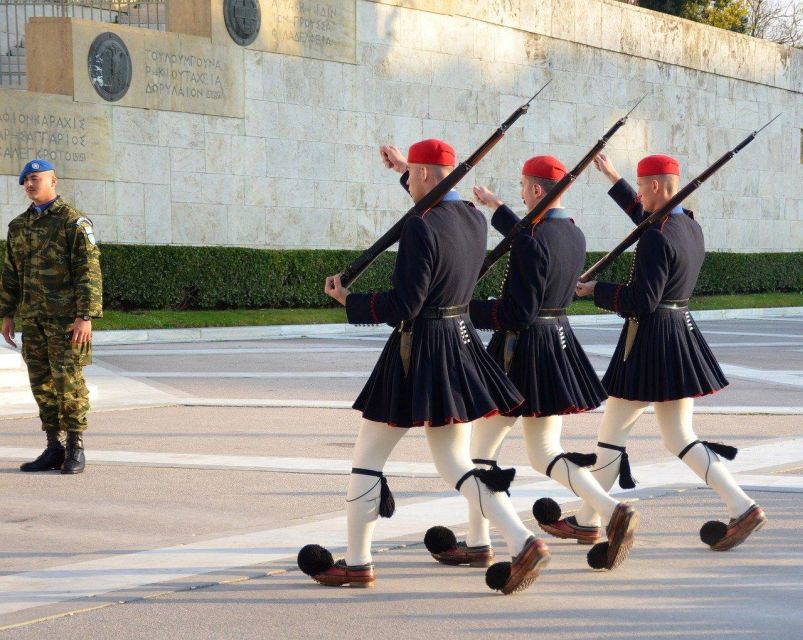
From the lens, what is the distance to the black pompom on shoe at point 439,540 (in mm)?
5680

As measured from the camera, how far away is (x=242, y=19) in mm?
22234

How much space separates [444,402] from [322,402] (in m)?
6.42

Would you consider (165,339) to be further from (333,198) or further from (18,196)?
(333,198)

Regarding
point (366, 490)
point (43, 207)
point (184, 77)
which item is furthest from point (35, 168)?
point (184, 77)

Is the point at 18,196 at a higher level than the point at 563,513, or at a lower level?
higher

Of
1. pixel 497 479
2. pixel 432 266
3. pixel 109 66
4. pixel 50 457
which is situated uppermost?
pixel 109 66

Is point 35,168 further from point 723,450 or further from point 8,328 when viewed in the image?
point 723,450

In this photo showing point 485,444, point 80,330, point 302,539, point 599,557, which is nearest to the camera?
point 599,557

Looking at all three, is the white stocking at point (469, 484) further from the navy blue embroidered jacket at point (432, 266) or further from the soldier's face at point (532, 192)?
the soldier's face at point (532, 192)

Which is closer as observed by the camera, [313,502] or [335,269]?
[313,502]

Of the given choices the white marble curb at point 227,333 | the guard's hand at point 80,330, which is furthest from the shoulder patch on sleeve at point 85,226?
the white marble curb at point 227,333

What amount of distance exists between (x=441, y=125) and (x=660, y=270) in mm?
19997

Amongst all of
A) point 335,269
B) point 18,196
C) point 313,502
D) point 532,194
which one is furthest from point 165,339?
point 532,194

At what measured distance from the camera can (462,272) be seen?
5328 mm
